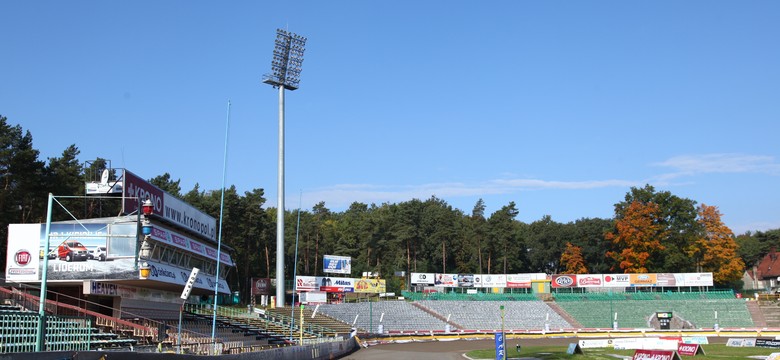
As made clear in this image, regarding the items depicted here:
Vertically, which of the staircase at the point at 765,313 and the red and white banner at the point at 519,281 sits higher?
the red and white banner at the point at 519,281

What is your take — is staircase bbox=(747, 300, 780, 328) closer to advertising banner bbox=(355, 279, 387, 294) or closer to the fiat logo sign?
the fiat logo sign

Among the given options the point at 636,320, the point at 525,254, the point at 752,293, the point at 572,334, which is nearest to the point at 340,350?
the point at 572,334

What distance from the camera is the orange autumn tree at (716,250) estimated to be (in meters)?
104

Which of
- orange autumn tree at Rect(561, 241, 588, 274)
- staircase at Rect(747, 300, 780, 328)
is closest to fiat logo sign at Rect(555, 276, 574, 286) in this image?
staircase at Rect(747, 300, 780, 328)

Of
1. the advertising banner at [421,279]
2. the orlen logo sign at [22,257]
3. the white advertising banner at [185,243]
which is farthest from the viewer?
the advertising banner at [421,279]

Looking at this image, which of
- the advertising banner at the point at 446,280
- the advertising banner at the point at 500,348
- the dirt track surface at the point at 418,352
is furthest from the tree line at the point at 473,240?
the advertising banner at the point at 500,348

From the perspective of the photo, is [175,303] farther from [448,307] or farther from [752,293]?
[752,293]

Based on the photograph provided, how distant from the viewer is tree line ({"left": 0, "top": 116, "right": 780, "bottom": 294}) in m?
95.7

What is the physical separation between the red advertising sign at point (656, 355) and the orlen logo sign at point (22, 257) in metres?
27.6

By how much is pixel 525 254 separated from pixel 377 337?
8107cm

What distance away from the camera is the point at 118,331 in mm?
30094

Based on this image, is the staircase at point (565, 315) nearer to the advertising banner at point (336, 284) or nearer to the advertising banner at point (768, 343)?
the advertising banner at point (336, 284)

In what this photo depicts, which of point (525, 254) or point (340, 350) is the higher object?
point (525, 254)

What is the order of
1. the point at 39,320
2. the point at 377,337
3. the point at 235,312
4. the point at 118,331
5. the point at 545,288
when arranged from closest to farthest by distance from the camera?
the point at 39,320 → the point at 118,331 → the point at 235,312 → the point at 377,337 → the point at 545,288
